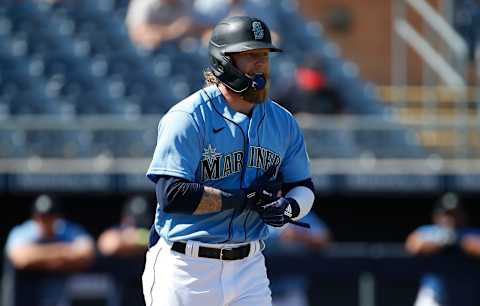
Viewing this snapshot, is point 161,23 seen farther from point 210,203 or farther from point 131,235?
point 210,203

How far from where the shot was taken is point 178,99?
9.72 meters

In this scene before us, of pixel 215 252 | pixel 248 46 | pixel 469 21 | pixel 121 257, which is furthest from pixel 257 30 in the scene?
pixel 469 21

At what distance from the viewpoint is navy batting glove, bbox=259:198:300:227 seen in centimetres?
423

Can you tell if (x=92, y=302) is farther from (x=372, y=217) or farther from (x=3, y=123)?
(x=372, y=217)

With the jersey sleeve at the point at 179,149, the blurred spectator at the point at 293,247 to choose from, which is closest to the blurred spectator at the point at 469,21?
the blurred spectator at the point at 293,247

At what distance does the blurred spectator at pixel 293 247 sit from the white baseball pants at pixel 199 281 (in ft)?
11.8

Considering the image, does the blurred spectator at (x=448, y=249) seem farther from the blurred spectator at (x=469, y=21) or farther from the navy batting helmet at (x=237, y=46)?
the navy batting helmet at (x=237, y=46)

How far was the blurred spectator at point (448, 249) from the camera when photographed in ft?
26.6

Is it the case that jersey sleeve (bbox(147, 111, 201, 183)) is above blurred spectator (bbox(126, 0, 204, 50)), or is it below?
below

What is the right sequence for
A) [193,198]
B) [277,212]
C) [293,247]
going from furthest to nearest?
[293,247], [277,212], [193,198]

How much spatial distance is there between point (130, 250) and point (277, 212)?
385 centimetres

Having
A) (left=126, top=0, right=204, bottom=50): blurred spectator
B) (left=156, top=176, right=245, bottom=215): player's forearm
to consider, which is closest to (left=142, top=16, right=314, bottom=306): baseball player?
(left=156, top=176, right=245, bottom=215): player's forearm

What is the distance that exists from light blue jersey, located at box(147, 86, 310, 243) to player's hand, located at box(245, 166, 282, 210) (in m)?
0.03

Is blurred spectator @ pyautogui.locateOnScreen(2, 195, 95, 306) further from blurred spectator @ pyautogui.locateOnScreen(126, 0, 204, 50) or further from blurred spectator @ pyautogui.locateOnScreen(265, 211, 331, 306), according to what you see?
blurred spectator @ pyautogui.locateOnScreen(126, 0, 204, 50)
